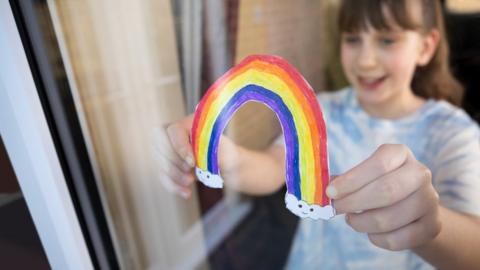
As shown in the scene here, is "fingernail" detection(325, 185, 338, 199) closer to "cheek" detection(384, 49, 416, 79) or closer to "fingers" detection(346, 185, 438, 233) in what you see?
"fingers" detection(346, 185, 438, 233)

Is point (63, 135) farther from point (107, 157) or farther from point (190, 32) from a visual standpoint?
point (190, 32)

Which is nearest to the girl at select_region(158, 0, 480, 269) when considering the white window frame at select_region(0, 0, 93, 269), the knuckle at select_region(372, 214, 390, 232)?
the knuckle at select_region(372, 214, 390, 232)

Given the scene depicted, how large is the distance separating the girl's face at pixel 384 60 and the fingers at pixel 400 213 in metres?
0.28

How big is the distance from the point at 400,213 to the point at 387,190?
30 mm

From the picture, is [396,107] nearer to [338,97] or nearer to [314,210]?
[338,97]

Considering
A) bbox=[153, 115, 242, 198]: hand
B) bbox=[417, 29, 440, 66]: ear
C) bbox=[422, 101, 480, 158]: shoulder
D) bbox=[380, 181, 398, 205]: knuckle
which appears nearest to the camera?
bbox=[380, 181, 398, 205]: knuckle

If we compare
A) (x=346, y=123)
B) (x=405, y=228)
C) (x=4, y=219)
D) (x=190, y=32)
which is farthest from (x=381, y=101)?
(x=4, y=219)

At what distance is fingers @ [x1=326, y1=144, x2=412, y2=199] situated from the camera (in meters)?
0.28

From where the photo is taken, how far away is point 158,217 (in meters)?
0.95

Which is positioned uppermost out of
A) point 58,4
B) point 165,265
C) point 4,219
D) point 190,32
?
point 58,4

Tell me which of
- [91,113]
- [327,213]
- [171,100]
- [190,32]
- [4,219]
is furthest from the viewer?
[190,32]

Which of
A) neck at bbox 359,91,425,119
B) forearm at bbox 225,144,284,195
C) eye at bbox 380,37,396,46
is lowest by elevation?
forearm at bbox 225,144,284,195

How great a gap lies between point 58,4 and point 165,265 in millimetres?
688

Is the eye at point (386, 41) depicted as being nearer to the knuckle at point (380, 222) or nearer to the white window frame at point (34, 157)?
the knuckle at point (380, 222)
